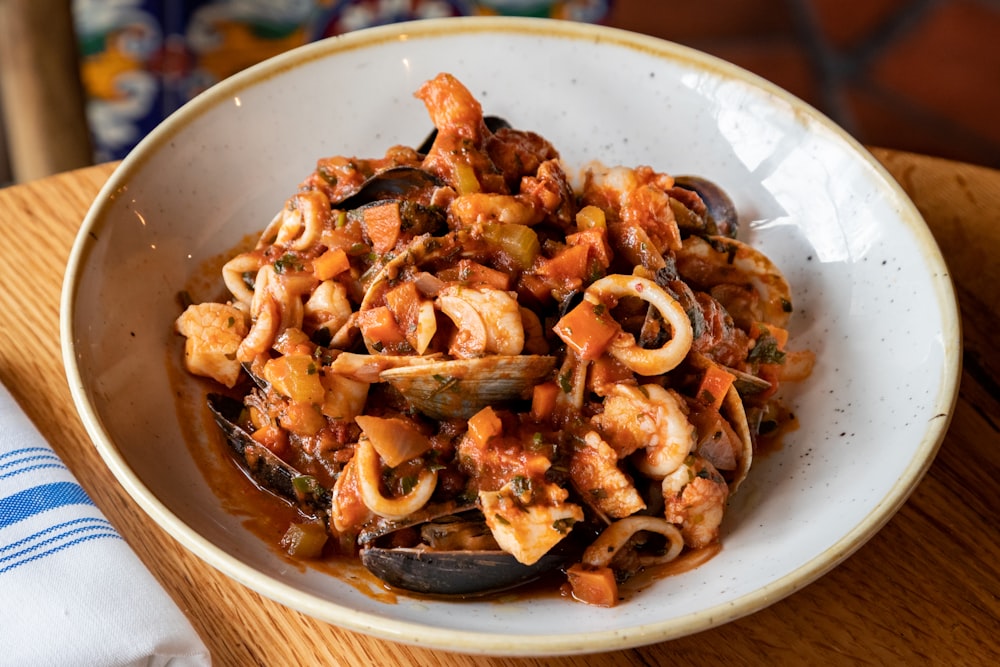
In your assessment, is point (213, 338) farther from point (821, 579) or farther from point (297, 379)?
point (821, 579)

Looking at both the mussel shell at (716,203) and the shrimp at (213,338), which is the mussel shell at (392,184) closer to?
the shrimp at (213,338)

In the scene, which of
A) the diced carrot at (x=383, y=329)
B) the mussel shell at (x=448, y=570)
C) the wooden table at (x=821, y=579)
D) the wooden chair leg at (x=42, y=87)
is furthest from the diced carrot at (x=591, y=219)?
the wooden chair leg at (x=42, y=87)

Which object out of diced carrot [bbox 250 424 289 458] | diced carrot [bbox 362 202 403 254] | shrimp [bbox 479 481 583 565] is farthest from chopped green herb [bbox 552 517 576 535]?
diced carrot [bbox 362 202 403 254]

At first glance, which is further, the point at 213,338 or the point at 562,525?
the point at 213,338

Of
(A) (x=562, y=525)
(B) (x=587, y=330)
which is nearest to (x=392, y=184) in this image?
(B) (x=587, y=330)

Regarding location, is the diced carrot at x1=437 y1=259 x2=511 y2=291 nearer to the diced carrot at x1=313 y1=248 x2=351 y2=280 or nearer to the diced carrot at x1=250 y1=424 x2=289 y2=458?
the diced carrot at x1=313 y1=248 x2=351 y2=280

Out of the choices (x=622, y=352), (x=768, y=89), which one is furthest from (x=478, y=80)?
(x=622, y=352)
